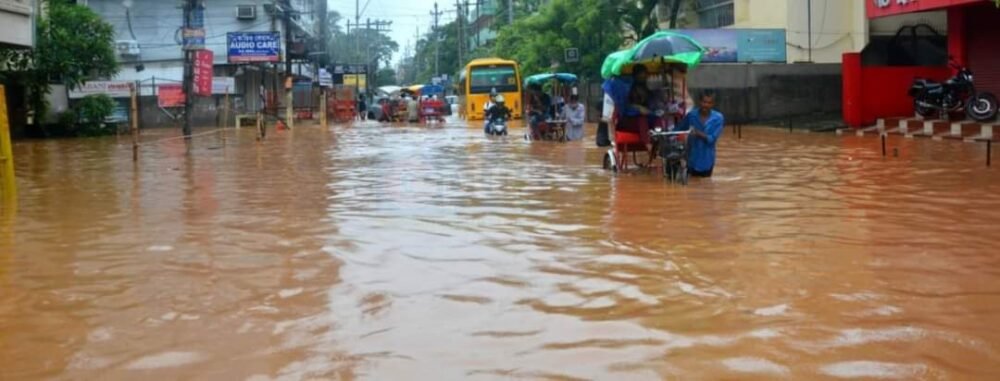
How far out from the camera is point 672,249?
24.4ft

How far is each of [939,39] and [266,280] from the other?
2739cm

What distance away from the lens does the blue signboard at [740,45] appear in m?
30.9

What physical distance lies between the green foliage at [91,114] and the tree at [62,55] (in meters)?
0.97

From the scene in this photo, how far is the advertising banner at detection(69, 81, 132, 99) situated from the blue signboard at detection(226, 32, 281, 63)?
8058mm

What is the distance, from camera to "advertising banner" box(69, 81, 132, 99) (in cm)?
3234

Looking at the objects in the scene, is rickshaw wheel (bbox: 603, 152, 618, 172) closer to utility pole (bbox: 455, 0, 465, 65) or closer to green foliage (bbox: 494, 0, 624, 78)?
green foliage (bbox: 494, 0, 624, 78)

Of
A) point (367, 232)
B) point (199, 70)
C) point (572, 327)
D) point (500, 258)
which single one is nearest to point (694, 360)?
point (572, 327)

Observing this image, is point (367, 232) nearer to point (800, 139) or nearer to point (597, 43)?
point (800, 139)

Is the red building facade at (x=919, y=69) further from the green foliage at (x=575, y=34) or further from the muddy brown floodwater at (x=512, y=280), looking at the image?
the green foliage at (x=575, y=34)

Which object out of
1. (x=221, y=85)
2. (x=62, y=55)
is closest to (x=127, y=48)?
(x=221, y=85)

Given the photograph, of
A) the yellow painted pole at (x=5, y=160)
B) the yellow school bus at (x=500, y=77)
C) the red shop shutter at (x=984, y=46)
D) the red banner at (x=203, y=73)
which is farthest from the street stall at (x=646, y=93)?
the yellow school bus at (x=500, y=77)

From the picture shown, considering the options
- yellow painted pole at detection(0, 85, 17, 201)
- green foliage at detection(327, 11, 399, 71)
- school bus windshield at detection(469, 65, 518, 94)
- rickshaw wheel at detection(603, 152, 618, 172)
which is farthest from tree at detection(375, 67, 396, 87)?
yellow painted pole at detection(0, 85, 17, 201)

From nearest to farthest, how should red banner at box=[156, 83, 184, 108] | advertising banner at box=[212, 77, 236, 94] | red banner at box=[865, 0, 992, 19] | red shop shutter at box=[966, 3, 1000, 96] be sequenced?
red banner at box=[865, 0, 992, 19] → red shop shutter at box=[966, 3, 1000, 96] → red banner at box=[156, 83, 184, 108] → advertising banner at box=[212, 77, 236, 94]

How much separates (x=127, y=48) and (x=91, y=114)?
13005 millimetres
